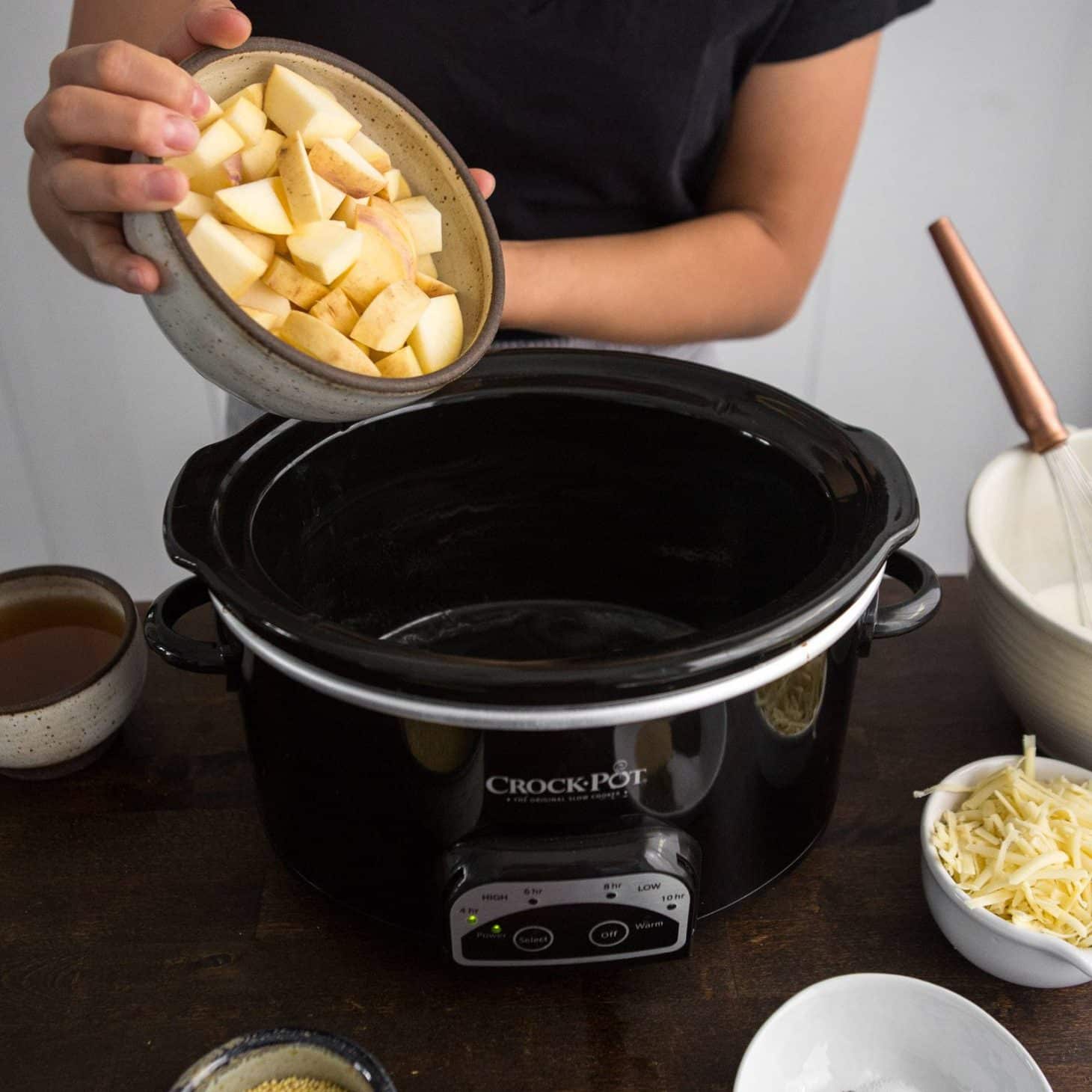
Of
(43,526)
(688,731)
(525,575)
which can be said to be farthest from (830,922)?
(43,526)

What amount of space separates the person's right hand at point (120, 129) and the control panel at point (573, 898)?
354 millimetres

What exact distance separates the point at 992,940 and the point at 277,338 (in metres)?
0.51

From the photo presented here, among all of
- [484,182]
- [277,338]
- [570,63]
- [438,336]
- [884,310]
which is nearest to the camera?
[277,338]

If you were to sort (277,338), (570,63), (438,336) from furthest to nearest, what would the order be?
(570,63) < (438,336) < (277,338)

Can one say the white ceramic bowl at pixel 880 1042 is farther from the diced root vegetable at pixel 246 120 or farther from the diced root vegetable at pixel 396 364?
the diced root vegetable at pixel 246 120

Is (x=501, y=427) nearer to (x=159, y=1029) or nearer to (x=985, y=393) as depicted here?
(x=159, y=1029)

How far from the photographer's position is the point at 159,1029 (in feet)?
2.15

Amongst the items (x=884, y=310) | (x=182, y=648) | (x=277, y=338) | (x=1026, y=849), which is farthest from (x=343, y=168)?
(x=884, y=310)

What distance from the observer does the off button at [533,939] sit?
62 cm

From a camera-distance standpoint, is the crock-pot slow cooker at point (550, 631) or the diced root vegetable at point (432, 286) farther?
the diced root vegetable at point (432, 286)

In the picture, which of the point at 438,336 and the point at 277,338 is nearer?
the point at 277,338

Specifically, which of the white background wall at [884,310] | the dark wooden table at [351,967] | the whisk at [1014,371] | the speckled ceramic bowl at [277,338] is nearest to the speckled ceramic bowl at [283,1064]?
the dark wooden table at [351,967]

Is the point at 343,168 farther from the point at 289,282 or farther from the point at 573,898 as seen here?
the point at 573,898

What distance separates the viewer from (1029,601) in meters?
0.73
